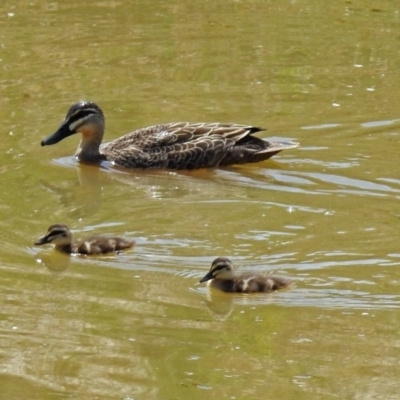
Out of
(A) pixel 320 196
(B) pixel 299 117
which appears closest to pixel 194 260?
(A) pixel 320 196

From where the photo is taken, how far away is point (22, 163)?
11.8m

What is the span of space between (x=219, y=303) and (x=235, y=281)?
0.69 ft

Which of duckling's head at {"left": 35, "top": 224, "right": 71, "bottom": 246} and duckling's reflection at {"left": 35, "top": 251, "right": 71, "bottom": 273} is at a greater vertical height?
duckling's head at {"left": 35, "top": 224, "right": 71, "bottom": 246}

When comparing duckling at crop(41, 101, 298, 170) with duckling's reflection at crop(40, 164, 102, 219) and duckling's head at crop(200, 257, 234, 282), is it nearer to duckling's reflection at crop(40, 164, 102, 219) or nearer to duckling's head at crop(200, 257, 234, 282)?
duckling's reflection at crop(40, 164, 102, 219)

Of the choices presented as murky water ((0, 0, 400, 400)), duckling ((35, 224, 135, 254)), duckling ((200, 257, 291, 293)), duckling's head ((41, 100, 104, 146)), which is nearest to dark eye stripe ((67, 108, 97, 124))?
duckling's head ((41, 100, 104, 146))

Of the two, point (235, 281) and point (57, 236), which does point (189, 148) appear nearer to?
point (57, 236)

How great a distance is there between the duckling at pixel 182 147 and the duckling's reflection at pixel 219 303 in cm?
344

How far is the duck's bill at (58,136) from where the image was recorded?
12.3 metres

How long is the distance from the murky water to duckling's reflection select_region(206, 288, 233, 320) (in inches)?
0.7

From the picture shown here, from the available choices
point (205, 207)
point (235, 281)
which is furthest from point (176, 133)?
point (235, 281)

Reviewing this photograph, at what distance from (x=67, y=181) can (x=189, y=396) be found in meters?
4.95

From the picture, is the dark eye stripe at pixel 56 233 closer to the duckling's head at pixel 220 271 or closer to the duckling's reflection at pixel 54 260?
the duckling's reflection at pixel 54 260

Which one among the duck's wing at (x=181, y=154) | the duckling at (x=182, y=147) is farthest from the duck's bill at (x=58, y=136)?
the duck's wing at (x=181, y=154)

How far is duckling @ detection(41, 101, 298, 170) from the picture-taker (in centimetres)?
1212
